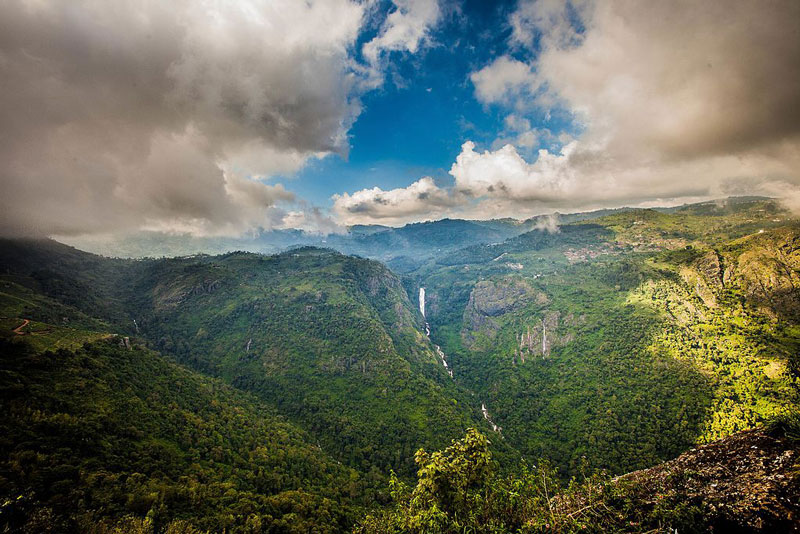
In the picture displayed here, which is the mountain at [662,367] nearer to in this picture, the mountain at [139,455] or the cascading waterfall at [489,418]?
the cascading waterfall at [489,418]

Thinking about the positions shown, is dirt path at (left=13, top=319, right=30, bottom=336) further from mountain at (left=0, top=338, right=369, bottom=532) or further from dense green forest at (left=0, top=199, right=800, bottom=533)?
mountain at (left=0, top=338, right=369, bottom=532)

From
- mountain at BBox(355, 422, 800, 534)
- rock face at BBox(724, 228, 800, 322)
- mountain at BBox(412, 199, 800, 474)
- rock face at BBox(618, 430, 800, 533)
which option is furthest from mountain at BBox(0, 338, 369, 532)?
rock face at BBox(724, 228, 800, 322)

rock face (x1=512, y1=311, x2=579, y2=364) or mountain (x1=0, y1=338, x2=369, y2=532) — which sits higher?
mountain (x1=0, y1=338, x2=369, y2=532)

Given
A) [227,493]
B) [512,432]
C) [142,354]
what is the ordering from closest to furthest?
1. [227,493]
2. [142,354]
3. [512,432]

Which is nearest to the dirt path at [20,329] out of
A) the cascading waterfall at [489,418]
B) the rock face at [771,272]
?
the cascading waterfall at [489,418]

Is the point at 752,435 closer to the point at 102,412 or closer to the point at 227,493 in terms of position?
the point at 227,493

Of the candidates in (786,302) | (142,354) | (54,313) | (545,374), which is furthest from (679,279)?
(54,313)

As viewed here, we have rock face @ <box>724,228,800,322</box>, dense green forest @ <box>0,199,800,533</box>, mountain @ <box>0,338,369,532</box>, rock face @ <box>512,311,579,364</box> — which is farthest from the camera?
rock face @ <box>512,311,579,364</box>

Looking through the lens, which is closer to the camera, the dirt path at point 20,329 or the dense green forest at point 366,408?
the dense green forest at point 366,408
